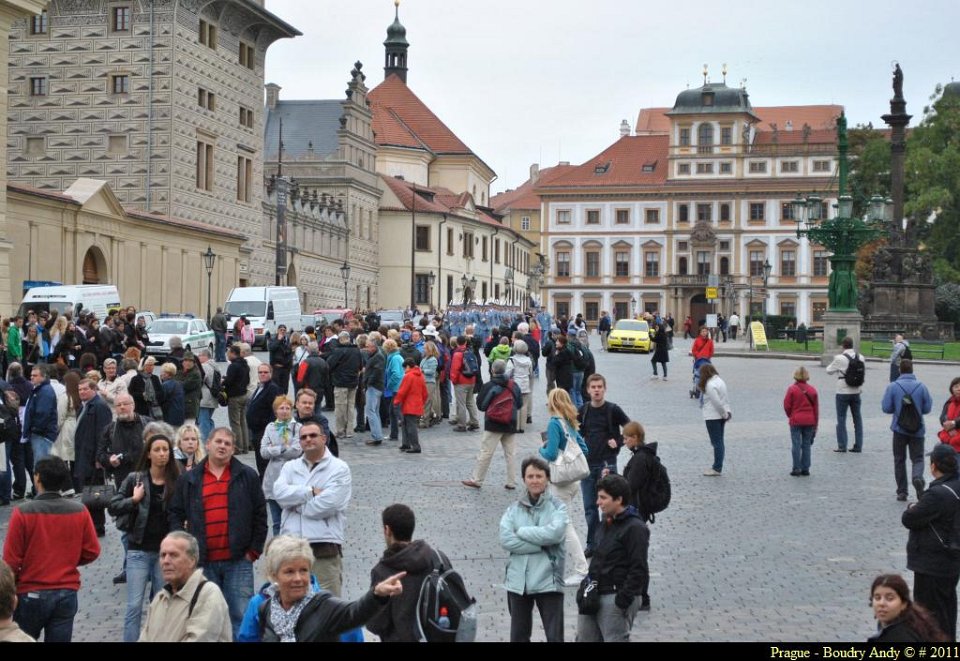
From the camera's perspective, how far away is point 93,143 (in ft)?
175

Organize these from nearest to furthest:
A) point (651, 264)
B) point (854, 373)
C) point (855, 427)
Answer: point (854, 373) < point (855, 427) < point (651, 264)

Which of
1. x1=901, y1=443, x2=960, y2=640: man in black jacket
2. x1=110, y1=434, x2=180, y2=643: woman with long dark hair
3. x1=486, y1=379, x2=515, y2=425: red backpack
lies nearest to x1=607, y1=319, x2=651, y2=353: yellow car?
x1=486, y1=379, x2=515, y2=425: red backpack

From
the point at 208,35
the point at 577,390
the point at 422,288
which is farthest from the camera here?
the point at 422,288

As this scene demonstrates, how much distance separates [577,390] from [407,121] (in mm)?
83243

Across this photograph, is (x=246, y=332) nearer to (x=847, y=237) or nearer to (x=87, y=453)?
(x=847, y=237)

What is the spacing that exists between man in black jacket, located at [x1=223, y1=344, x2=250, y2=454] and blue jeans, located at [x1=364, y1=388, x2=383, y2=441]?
2.34 m

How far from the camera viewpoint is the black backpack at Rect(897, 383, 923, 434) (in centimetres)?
1468

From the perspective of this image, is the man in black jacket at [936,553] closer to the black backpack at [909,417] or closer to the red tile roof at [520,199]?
the black backpack at [909,417]

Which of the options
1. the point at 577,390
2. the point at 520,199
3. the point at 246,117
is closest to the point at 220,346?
the point at 577,390

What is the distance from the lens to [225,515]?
27.5ft

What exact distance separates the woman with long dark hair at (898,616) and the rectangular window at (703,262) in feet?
318

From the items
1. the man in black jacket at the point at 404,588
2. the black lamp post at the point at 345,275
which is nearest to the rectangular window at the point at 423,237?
the black lamp post at the point at 345,275

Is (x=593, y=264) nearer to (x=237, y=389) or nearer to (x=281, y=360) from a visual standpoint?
(x=281, y=360)

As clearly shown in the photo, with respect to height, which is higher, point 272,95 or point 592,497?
point 272,95
